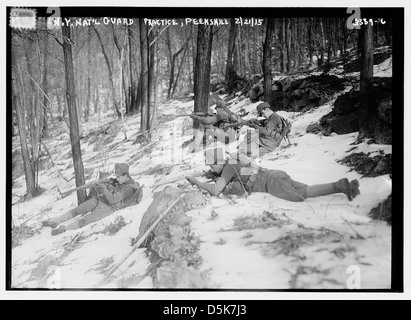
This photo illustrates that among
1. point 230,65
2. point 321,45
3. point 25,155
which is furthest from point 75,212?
point 321,45

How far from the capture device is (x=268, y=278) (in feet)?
7.69

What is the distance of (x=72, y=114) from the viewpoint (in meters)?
3.13

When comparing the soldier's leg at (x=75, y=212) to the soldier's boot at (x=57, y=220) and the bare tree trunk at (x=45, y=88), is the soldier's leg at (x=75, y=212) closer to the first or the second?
the soldier's boot at (x=57, y=220)

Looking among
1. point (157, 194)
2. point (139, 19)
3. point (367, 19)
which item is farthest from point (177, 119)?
point (367, 19)

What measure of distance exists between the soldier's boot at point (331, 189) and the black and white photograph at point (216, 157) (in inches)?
0.4

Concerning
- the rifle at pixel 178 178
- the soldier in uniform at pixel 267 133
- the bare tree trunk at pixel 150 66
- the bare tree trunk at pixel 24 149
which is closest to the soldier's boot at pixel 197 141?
the rifle at pixel 178 178

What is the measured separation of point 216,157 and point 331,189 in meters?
1.08

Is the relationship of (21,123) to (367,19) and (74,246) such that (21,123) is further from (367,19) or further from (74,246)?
(367,19)

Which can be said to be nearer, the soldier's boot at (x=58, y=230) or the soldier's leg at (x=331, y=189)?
the soldier's leg at (x=331, y=189)

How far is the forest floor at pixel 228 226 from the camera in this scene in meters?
2.36

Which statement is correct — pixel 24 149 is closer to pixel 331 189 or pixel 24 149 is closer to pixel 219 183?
pixel 219 183

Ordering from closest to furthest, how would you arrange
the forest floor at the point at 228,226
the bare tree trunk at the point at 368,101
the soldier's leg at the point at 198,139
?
the forest floor at the point at 228,226, the bare tree trunk at the point at 368,101, the soldier's leg at the point at 198,139

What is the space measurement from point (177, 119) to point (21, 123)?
181 cm

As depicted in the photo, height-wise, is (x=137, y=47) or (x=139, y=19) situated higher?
(x=139, y=19)
